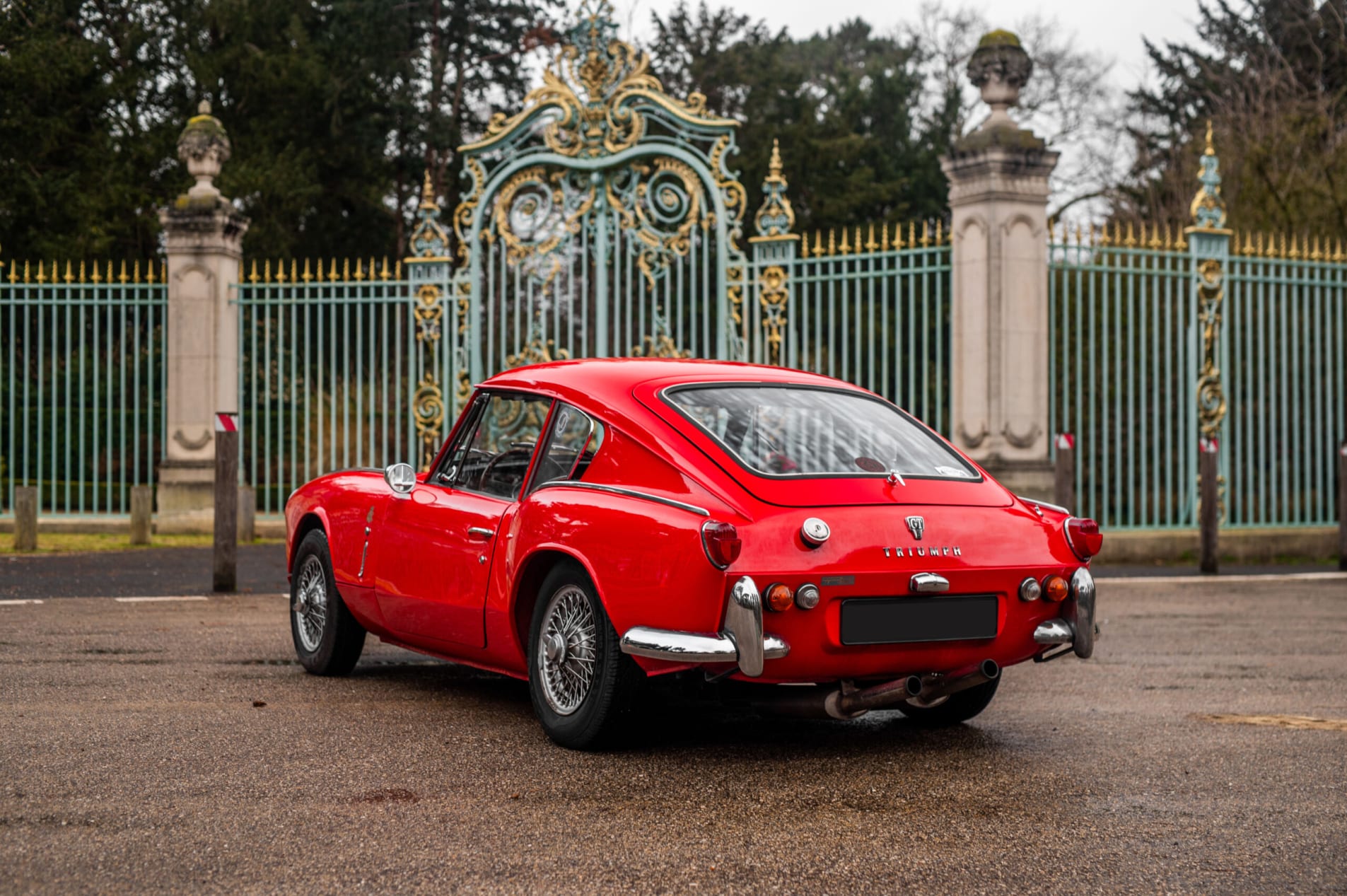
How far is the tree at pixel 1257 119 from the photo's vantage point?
2088cm

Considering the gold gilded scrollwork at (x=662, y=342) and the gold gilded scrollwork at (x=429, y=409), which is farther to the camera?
the gold gilded scrollwork at (x=429, y=409)

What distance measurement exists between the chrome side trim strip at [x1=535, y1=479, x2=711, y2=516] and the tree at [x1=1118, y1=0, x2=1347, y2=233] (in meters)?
16.4

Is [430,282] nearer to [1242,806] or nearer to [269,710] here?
[269,710]

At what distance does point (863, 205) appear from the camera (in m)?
34.3

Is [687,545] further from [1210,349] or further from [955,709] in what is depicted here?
[1210,349]

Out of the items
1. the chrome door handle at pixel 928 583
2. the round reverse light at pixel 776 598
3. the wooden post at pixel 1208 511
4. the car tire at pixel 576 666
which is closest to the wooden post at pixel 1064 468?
the wooden post at pixel 1208 511

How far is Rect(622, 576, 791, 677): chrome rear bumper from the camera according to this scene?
4.75 m

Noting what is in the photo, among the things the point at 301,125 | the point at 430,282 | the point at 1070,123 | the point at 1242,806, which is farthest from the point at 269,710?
the point at 1070,123

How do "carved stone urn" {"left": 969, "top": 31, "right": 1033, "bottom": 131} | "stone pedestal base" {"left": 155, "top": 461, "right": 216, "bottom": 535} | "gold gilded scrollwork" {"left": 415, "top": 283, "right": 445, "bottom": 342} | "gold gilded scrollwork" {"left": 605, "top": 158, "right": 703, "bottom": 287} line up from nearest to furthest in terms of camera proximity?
"carved stone urn" {"left": 969, "top": 31, "right": 1033, "bottom": 131} < "gold gilded scrollwork" {"left": 605, "top": 158, "right": 703, "bottom": 287} < "stone pedestal base" {"left": 155, "top": 461, "right": 216, "bottom": 535} < "gold gilded scrollwork" {"left": 415, "top": 283, "right": 445, "bottom": 342}

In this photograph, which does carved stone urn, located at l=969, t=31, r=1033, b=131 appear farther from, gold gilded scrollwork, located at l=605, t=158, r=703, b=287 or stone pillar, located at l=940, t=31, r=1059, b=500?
gold gilded scrollwork, located at l=605, t=158, r=703, b=287

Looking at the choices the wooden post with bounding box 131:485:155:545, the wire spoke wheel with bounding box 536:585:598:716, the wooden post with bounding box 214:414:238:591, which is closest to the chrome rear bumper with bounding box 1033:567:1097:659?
the wire spoke wheel with bounding box 536:585:598:716

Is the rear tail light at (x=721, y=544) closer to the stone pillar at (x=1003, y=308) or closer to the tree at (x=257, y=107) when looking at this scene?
the stone pillar at (x=1003, y=308)

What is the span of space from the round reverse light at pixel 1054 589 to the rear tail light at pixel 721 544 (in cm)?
128

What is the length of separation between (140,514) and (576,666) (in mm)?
10974
